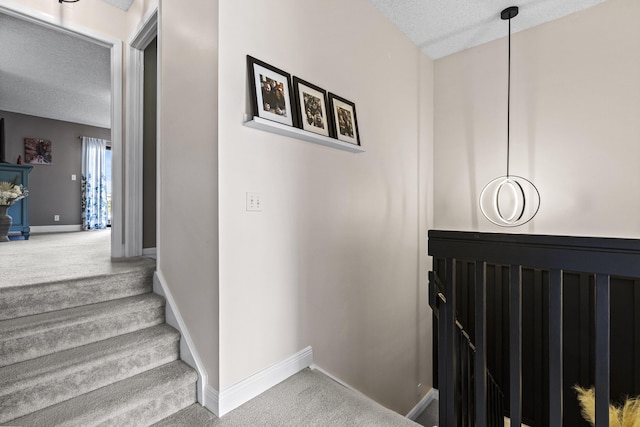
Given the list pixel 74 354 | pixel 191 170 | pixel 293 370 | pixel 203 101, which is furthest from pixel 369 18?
pixel 74 354

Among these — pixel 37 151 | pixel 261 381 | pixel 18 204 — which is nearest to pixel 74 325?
pixel 261 381

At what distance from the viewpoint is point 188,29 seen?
179 cm

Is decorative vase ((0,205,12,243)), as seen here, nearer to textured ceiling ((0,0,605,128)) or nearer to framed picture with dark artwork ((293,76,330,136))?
textured ceiling ((0,0,605,128))

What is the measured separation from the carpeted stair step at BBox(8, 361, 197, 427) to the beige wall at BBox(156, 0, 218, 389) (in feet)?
0.56

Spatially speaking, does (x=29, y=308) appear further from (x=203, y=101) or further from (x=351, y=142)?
(x=351, y=142)

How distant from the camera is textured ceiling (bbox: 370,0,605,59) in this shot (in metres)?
2.57

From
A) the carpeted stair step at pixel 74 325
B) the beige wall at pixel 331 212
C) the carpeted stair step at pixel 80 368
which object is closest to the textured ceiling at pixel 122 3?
the beige wall at pixel 331 212

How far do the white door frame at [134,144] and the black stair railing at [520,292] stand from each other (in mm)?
2459

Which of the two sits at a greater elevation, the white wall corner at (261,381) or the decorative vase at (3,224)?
the decorative vase at (3,224)

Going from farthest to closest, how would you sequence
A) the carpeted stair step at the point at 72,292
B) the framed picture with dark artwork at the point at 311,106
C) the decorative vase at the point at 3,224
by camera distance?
the decorative vase at the point at 3,224 → the framed picture with dark artwork at the point at 311,106 → the carpeted stair step at the point at 72,292

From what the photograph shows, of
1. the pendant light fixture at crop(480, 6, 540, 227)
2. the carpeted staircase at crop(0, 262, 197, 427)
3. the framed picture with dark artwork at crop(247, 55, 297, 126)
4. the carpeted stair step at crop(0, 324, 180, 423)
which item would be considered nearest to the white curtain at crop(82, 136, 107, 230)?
the carpeted staircase at crop(0, 262, 197, 427)

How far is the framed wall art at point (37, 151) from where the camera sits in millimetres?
6254

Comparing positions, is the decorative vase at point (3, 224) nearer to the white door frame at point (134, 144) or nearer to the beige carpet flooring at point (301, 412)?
the white door frame at point (134, 144)

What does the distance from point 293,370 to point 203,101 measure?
5.25 feet
